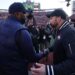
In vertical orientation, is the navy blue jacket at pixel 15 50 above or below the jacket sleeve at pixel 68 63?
above

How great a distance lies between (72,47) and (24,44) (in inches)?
70.1

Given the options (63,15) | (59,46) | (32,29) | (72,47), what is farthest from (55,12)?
(32,29)

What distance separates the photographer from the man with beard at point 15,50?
3.99 m

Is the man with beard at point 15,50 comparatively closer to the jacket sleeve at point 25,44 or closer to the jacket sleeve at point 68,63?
the jacket sleeve at point 25,44

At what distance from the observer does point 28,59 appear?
4.09 metres

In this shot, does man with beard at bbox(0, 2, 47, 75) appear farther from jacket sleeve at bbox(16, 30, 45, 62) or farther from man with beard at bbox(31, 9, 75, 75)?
man with beard at bbox(31, 9, 75, 75)

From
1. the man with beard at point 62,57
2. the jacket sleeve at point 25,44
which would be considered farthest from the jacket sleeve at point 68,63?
the jacket sleeve at point 25,44

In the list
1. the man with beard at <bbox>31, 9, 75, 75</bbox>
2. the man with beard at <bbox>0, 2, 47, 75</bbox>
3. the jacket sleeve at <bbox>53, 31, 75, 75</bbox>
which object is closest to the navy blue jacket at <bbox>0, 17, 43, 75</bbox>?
the man with beard at <bbox>0, 2, 47, 75</bbox>

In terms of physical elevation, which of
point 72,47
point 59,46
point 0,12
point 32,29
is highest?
point 0,12

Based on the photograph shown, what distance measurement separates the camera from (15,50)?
4.03m

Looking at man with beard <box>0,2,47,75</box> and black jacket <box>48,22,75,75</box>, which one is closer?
black jacket <box>48,22,75,75</box>

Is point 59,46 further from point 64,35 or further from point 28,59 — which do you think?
point 28,59

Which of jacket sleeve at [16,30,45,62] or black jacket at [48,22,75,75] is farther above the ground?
jacket sleeve at [16,30,45,62]

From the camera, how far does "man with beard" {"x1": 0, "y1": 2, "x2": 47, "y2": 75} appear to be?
3994 millimetres
